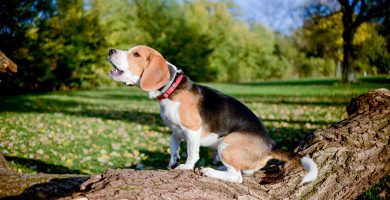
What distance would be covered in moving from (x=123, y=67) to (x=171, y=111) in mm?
792

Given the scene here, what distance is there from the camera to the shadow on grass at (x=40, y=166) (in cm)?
538

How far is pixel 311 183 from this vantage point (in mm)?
3109

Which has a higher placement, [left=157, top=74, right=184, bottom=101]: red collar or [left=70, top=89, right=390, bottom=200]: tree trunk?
[left=157, top=74, right=184, bottom=101]: red collar

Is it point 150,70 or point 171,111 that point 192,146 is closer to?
point 171,111

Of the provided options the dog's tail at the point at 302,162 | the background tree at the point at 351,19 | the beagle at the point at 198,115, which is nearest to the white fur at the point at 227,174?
the beagle at the point at 198,115

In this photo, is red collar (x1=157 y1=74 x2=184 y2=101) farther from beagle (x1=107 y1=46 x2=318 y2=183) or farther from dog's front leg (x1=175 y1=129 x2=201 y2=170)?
dog's front leg (x1=175 y1=129 x2=201 y2=170)

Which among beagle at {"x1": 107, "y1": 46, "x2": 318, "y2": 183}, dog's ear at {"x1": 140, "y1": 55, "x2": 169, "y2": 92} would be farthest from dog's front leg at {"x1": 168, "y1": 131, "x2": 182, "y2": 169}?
dog's ear at {"x1": 140, "y1": 55, "x2": 169, "y2": 92}

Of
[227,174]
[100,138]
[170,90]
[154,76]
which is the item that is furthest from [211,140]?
[100,138]

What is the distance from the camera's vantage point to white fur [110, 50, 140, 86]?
152 inches

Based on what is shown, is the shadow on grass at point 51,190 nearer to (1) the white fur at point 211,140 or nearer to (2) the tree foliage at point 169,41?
(1) the white fur at point 211,140

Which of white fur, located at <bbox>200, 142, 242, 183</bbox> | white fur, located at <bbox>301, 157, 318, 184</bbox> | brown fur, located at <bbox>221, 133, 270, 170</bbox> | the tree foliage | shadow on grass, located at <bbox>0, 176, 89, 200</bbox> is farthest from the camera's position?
the tree foliage

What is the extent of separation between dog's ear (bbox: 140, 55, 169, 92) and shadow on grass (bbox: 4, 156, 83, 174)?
8.47 feet

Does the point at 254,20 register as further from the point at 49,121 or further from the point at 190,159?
the point at 190,159

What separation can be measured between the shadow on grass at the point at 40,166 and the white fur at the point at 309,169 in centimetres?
375
